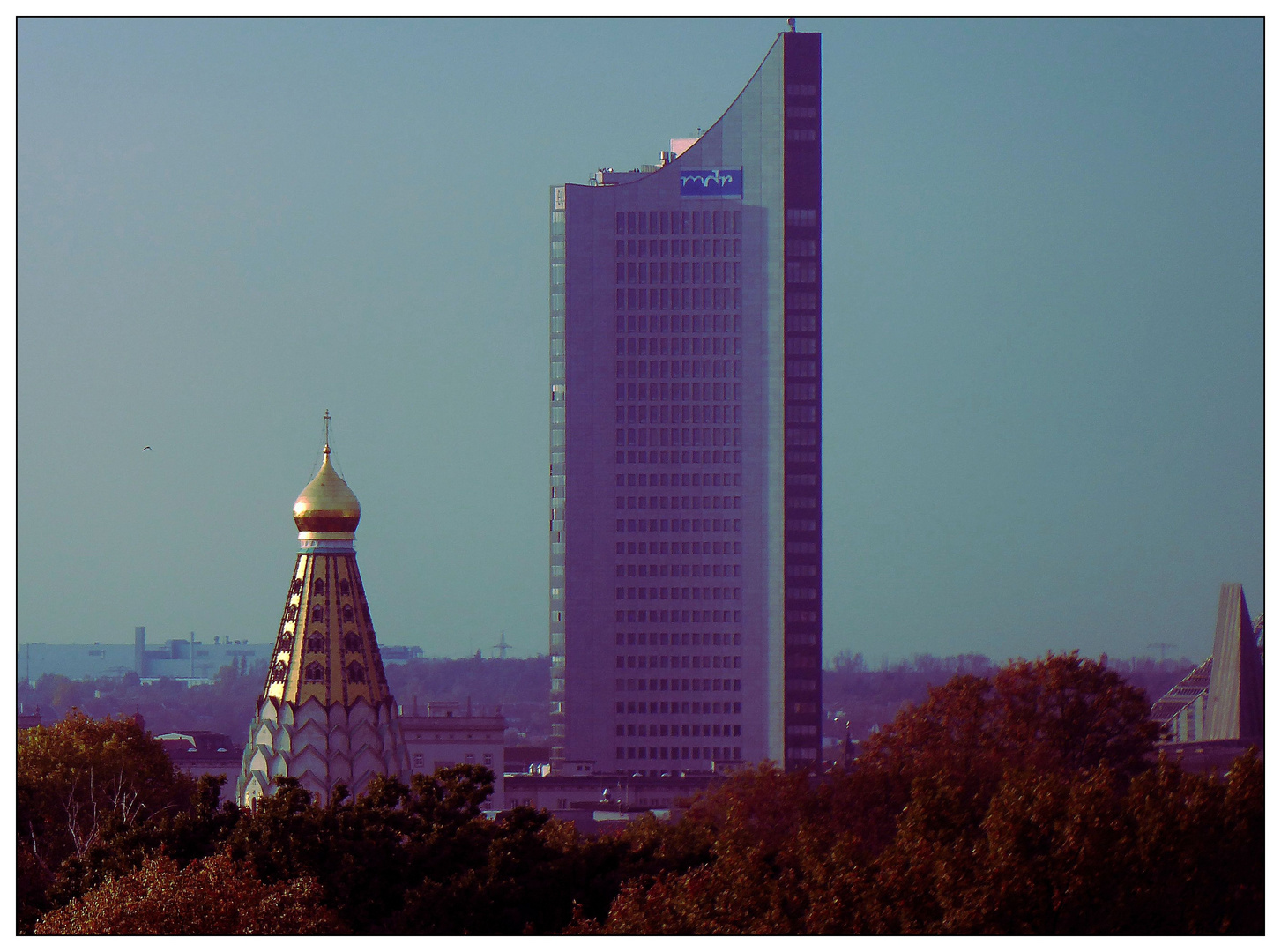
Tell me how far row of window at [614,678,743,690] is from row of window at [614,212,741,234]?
36.5 meters

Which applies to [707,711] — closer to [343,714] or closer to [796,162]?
[796,162]

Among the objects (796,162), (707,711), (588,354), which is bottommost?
(707,711)

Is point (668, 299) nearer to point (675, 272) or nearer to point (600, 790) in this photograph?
point (675, 272)

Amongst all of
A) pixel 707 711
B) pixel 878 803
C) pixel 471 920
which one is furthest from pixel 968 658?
pixel 471 920

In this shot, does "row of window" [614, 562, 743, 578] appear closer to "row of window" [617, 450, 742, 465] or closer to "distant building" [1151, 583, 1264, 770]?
"row of window" [617, 450, 742, 465]

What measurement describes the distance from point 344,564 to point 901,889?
31096 millimetres

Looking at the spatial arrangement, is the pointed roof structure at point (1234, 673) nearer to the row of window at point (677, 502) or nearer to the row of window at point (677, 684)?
the row of window at point (677, 684)

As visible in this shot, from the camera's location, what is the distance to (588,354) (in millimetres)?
145125

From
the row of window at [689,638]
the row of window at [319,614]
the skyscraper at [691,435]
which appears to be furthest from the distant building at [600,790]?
the row of window at [319,614]

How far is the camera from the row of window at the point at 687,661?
141 m

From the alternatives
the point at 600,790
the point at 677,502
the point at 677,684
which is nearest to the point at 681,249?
the point at 677,502

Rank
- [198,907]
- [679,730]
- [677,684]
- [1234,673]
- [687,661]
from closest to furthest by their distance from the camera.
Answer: [198,907]
[1234,673]
[679,730]
[677,684]
[687,661]

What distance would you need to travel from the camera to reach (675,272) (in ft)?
474

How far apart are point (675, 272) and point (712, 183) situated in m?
7.89
